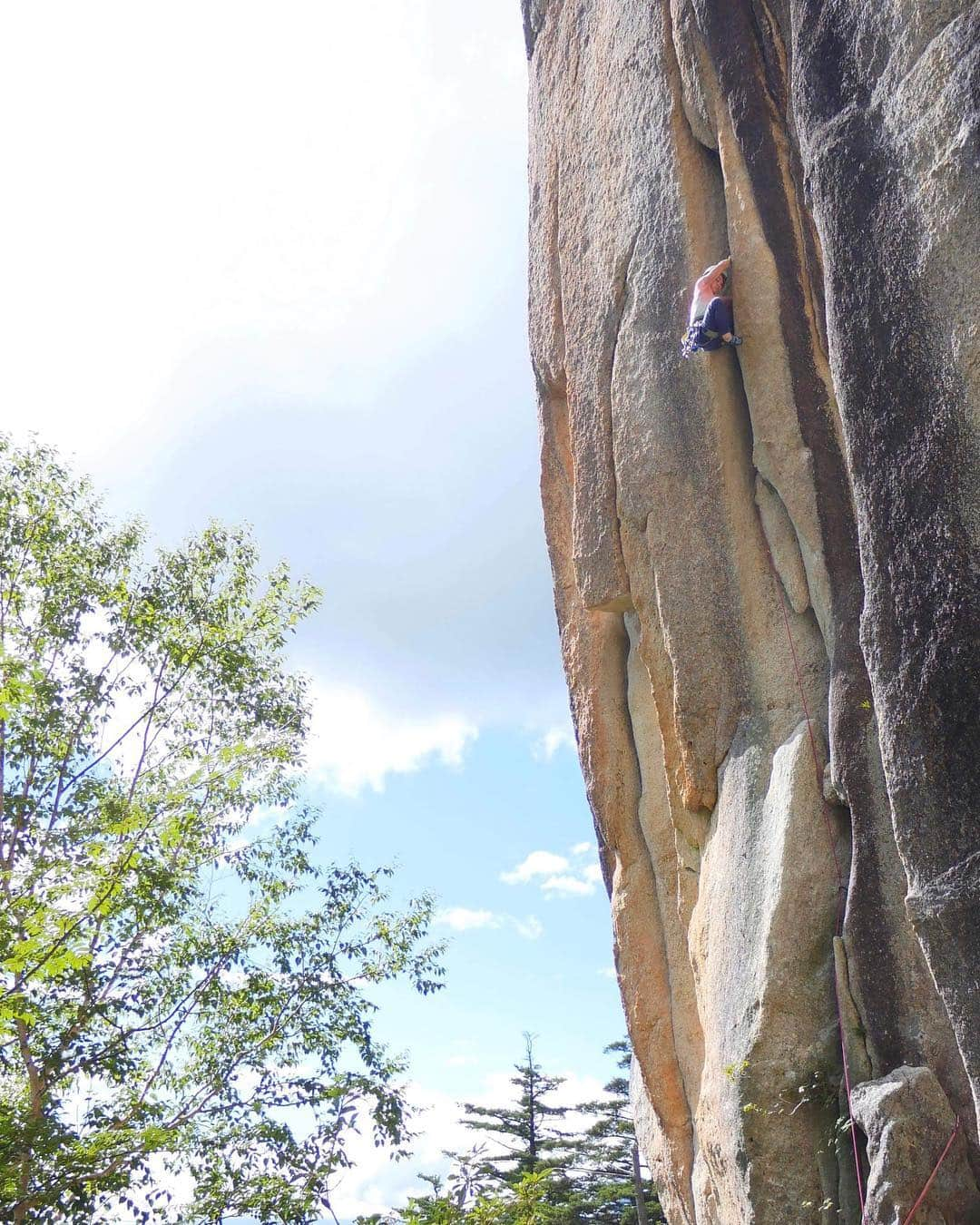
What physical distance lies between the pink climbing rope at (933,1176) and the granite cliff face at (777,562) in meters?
0.03

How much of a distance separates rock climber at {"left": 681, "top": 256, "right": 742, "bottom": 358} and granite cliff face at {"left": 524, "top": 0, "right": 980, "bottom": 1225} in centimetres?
14

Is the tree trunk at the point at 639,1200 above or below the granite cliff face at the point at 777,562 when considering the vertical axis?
below

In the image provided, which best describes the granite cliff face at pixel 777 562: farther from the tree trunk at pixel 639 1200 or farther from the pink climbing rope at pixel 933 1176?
the tree trunk at pixel 639 1200

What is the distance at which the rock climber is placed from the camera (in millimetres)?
7605

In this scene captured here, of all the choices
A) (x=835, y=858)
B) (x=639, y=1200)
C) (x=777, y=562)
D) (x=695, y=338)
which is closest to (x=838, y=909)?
(x=835, y=858)

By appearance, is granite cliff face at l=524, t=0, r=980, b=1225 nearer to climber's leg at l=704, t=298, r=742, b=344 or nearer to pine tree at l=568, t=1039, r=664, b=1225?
climber's leg at l=704, t=298, r=742, b=344

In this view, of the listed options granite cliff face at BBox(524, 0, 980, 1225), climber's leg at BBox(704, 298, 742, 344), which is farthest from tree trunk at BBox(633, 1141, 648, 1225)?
climber's leg at BBox(704, 298, 742, 344)

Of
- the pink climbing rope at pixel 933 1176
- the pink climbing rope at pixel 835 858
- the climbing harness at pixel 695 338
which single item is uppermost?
the climbing harness at pixel 695 338

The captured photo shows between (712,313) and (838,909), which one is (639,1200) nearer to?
(838,909)

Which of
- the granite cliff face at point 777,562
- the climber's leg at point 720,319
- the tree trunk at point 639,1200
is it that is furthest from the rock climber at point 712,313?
the tree trunk at point 639,1200

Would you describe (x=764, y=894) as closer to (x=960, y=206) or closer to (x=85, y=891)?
(x=960, y=206)

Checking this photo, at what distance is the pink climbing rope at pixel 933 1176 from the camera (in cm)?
523

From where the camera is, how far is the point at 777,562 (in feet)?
24.9

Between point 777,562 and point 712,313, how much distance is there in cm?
187
